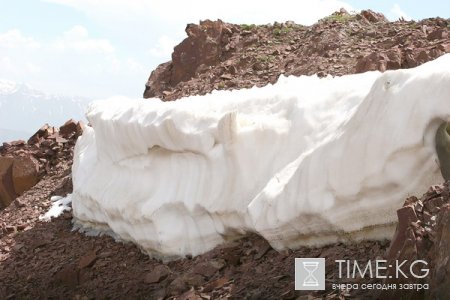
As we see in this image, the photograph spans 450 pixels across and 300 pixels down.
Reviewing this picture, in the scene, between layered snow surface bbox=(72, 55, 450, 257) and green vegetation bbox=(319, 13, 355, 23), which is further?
Answer: green vegetation bbox=(319, 13, 355, 23)

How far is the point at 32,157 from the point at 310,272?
13.0 m

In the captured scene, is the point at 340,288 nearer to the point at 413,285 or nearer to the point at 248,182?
the point at 413,285

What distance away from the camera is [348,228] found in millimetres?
8578

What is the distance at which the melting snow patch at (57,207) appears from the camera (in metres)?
16.5

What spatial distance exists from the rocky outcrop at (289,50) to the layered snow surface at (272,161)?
442 cm

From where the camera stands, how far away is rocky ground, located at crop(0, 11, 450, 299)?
24.7ft

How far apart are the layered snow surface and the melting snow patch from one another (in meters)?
1.74

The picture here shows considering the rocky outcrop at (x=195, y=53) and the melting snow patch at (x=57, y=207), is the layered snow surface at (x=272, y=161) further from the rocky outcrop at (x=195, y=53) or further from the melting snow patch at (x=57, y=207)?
the rocky outcrop at (x=195, y=53)

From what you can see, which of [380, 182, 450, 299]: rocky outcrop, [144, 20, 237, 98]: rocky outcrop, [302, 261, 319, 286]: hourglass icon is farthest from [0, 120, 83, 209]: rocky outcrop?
[380, 182, 450, 299]: rocky outcrop

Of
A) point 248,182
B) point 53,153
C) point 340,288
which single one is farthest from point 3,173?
point 340,288

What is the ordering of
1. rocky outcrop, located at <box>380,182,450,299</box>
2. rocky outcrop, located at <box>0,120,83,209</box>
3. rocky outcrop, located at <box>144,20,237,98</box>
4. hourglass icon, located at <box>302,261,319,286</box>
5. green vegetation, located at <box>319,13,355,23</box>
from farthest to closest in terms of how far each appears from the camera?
1. rocky outcrop, located at <box>144,20,237,98</box>
2. green vegetation, located at <box>319,13,355,23</box>
3. rocky outcrop, located at <box>0,120,83,209</box>
4. hourglass icon, located at <box>302,261,319,286</box>
5. rocky outcrop, located at <box>380,182,450,299</box>

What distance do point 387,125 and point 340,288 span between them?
2054mm

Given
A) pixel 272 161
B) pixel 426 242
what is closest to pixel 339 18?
pixel 272 161

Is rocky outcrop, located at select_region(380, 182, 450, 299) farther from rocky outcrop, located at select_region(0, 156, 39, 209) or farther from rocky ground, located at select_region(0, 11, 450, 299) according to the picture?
rocky outcrop, located at select_region(0, 156, 39, 209)
